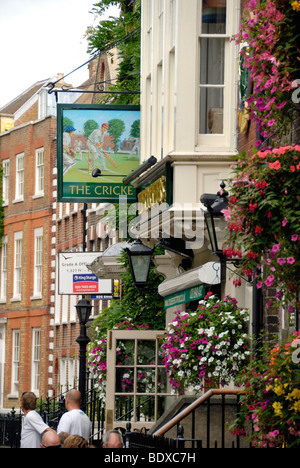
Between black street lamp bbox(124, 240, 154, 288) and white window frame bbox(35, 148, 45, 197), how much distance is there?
104ft

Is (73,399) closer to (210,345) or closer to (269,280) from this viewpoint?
(210,345)

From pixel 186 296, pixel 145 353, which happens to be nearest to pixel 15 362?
pixel 145 353

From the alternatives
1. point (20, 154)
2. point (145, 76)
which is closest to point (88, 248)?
point (20, 154)

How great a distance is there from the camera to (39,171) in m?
49.9

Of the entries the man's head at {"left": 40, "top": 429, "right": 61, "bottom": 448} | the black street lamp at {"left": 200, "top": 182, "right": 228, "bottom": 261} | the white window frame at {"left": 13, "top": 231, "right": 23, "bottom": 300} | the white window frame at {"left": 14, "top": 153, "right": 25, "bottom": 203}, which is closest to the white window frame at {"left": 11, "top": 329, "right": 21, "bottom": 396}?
the white window frame at {"left": 13, "top": 231, "right": 23, "bottom": 300}

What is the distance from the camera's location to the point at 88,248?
4247 cm

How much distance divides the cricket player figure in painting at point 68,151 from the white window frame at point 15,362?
101 ft

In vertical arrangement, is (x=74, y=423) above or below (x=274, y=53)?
below

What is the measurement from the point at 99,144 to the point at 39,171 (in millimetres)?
31071

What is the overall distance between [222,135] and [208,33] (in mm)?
1375

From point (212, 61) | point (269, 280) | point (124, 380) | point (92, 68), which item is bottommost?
point (124, 380)

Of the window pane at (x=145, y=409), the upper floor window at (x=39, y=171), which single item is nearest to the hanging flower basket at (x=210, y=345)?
the window pane at (x=145, y=409)

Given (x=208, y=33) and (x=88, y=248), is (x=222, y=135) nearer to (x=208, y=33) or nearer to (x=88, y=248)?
(x=208, y=33)

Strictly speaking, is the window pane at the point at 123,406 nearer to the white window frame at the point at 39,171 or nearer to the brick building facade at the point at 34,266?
the brick building facade at the point at 34,266
